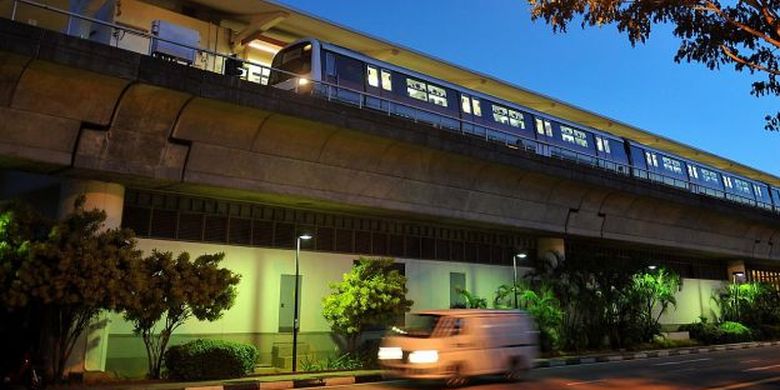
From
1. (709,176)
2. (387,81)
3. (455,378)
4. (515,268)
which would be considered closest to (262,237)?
(387,81)

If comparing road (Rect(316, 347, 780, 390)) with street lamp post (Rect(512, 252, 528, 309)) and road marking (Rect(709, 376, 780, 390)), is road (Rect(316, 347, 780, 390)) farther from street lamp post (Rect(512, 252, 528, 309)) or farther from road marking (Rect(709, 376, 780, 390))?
street lamp post (Rect(512, 252, 528, 309))

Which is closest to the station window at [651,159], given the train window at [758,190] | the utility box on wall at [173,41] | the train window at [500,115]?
the train window at [500,115]

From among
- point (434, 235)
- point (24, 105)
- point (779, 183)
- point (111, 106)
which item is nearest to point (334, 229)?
point (434, 235)

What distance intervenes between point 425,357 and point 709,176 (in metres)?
33.9

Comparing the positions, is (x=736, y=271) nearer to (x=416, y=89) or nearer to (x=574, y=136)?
(x=574, y=136)

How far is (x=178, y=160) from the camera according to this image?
16781 millimetres

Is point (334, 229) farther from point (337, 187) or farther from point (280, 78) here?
point (280, 78)

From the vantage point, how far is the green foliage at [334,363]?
19.8 m

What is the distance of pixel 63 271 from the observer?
13.2 m

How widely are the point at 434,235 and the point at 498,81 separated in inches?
538

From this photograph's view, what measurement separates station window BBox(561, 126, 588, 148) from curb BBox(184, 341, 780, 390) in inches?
407

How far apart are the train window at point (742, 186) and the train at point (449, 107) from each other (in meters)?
7.79

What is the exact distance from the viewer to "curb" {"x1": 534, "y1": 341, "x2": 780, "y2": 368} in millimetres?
22984

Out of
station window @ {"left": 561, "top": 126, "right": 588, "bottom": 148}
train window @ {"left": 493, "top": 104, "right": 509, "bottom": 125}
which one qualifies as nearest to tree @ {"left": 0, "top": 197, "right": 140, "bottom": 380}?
train window @ {"left": 493, "top": 104, "right": 509, "bottom": 125}
